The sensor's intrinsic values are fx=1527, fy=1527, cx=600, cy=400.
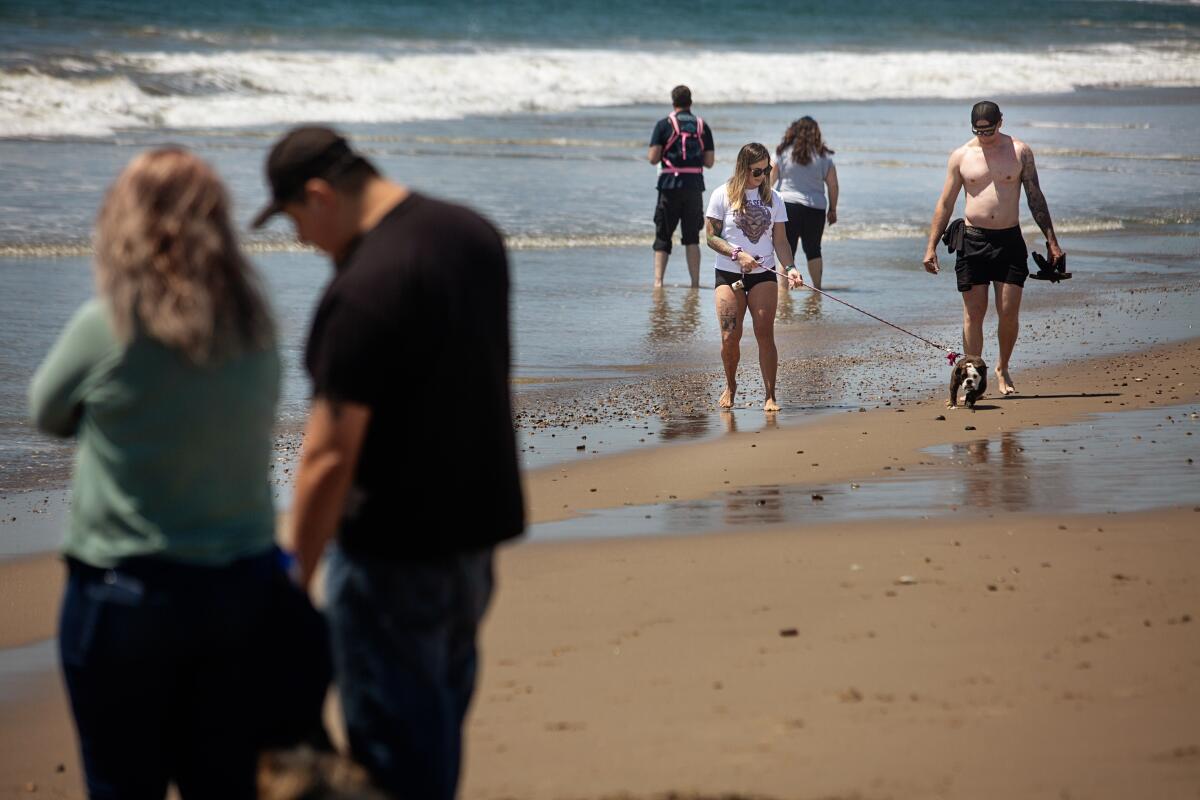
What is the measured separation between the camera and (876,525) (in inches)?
234

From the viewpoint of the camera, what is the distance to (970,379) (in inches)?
337

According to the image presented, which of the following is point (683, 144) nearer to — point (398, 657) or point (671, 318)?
point (671, 318)

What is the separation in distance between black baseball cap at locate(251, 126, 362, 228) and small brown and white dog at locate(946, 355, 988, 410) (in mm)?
6226

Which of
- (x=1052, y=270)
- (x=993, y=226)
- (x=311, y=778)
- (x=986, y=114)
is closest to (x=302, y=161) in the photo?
(x=311, y=778)

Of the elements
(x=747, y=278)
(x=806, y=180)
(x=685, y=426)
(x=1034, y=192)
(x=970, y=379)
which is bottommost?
(x=685, y=426)

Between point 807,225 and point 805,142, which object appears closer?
point 805,142

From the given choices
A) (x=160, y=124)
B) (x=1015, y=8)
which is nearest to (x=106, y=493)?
(x=160, y=124)

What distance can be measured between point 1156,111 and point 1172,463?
90.6 feet

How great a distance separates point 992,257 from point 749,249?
1526 millimetres

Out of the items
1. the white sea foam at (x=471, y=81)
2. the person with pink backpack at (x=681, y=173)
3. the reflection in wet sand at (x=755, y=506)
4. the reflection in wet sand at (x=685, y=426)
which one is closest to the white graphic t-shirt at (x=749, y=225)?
the reflection in wet sand at (x=685, y=426)

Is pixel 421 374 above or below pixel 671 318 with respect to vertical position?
above

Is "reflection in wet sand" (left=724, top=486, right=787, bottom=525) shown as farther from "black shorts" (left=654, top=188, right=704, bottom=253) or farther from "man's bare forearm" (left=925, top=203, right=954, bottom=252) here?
"black shorts" (left=654, top=188, right=704, bottom=253)

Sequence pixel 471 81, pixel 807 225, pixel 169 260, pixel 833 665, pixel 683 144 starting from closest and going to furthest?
pixel 169 260 → pixel 833 665 → pixel 807 225 → pixel 683 144 → pixel 471 81

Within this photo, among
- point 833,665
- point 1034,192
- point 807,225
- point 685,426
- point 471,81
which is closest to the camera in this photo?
point 833,665
